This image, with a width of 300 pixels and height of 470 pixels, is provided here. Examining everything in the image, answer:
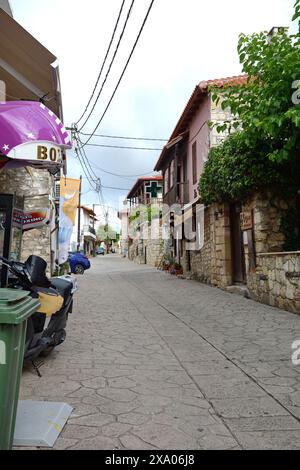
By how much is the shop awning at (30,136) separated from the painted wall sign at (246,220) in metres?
6.03

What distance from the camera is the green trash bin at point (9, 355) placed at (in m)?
2.09

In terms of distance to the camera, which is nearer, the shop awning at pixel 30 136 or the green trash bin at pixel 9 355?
the green trash bin at pixel 9 355

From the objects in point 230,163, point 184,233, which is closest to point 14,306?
point 230,163

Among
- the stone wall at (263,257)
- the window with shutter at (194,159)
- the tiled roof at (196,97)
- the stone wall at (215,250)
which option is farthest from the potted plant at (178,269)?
the tiled roof at (196,97)

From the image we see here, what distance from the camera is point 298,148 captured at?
8.23m

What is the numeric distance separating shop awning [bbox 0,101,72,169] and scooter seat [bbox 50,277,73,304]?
57.3 inches

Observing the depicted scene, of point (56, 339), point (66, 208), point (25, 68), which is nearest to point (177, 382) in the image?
point (56, 339)

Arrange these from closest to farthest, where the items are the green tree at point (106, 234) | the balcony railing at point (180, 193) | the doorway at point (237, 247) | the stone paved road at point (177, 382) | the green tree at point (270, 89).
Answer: the stone paved road at point (177, 382), the green tree at point (270, 89), the doorway at point (237, 247), the balcony railing at point (180, 193), the green tree at point (106, 234)

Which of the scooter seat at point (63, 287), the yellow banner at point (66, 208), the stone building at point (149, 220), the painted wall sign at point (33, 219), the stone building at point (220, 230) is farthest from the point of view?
the stone building at point (149, 220)

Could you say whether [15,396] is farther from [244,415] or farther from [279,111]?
[279,111]

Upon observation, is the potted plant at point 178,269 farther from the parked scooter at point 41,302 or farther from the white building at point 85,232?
the white building at point 85,232

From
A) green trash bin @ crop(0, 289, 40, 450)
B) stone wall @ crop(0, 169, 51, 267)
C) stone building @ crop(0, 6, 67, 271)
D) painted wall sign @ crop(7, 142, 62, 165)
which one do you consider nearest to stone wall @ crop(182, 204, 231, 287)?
stone wall @ crop(0, 169, 51, 267)

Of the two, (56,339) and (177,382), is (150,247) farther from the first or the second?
(177,382)

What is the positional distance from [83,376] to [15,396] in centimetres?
184
